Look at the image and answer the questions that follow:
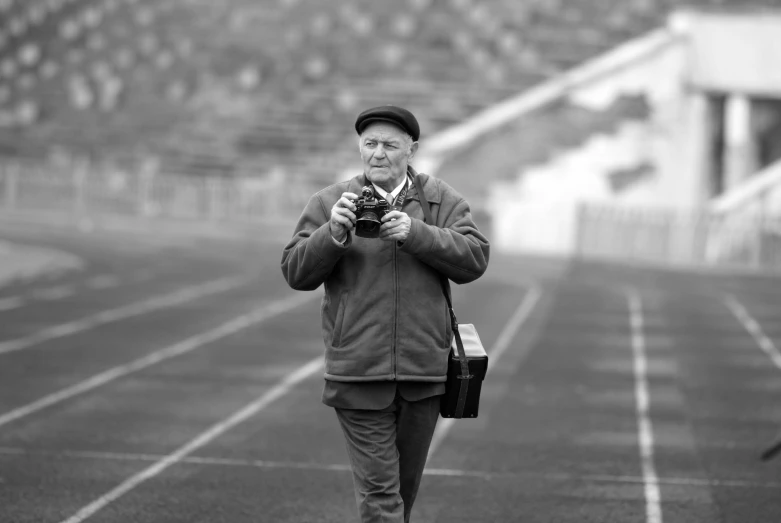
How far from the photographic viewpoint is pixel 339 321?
5.83 m

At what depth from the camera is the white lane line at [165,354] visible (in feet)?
35.0

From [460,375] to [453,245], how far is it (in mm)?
532

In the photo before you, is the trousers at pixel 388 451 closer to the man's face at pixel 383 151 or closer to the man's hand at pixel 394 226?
the man's hand at pixel 394 226

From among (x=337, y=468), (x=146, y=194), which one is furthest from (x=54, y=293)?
(x=146, y=194)

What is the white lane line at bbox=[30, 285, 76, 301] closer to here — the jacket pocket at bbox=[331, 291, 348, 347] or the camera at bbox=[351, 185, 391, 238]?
the jacket pocket at bbox=[331, 291, 348, 347]

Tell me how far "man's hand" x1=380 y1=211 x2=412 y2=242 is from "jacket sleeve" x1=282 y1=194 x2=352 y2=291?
17cm

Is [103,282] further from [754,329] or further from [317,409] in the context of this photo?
[317,409]

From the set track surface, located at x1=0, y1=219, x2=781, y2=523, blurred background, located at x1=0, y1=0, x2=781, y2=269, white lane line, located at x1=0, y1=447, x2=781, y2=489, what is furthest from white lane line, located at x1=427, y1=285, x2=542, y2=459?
blurred background, located at x1=0, y1=0, x2=781, y2=269

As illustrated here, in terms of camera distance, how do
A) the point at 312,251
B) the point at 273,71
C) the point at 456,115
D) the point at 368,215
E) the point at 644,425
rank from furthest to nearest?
the point at 273,71 → the point at 456,115 → the point at 644,425 → the point at 312,251 → the point at 368,215

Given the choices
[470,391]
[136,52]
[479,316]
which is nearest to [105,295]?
[479,316]

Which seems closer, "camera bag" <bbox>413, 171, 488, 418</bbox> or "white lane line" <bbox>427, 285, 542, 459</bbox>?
"camera bag" <bbox>413, 171, 488, 418</bbox>

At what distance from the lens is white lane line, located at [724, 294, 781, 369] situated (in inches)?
581

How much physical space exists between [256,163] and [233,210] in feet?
6.95

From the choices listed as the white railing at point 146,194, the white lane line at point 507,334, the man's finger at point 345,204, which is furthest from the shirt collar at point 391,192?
the white railing at point 146,194
